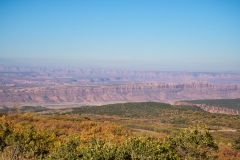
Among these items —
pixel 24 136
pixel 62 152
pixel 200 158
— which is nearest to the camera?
pixel 62 152

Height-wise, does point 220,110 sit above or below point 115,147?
below

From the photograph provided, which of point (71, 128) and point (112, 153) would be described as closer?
point (112, 153)

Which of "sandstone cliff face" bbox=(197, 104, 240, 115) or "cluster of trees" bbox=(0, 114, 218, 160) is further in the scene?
"sandstone cliff face" bbox=(197, 104, 240, 115)

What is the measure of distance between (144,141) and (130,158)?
1.49 meters

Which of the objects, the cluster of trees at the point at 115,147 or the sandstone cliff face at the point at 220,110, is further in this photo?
the sandstone cliff face at the point at 220,110

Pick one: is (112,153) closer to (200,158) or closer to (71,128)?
(200,158)

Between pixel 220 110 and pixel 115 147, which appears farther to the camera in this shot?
pixel 220 110

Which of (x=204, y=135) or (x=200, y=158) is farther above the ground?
(x=204, y=135)

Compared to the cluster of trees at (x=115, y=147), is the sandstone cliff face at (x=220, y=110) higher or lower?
lower

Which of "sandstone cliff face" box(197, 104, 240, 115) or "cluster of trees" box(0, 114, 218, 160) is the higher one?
"cluster of trees" box(0, 114, 218, 160)

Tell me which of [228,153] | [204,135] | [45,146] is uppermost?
[204,135]

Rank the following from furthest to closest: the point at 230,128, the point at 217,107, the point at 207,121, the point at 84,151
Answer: the point at 217,107 → the point at 207,121 → the point at 230,128 → the point at 84,151

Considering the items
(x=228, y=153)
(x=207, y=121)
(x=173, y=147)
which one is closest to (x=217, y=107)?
(x=207, y=121)

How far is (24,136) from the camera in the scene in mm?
22359
